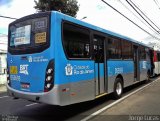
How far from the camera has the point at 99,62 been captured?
31.9 feet

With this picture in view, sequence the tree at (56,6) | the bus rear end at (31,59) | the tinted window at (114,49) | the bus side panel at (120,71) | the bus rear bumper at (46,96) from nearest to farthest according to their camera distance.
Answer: the bus rear bumper at (46,96)
the bus rear end at (31,59)
the bus side panel at (120,71)
the tinted window at (114,49)
the tree at (56,6)

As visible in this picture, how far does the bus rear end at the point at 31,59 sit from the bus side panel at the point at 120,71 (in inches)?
160

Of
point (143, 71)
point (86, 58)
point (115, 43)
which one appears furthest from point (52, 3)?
point (86, 58)

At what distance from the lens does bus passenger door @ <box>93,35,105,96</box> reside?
9.39m

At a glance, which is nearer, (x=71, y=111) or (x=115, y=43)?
(x=71, y=111)

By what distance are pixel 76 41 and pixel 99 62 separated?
6.56 ft

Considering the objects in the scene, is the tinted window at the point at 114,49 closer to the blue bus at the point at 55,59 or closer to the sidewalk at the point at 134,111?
the blue bus at the point at 55,59

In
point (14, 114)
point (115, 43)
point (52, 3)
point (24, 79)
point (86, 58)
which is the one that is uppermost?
point (52, 3)

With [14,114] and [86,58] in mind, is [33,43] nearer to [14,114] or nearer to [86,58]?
[86,58]

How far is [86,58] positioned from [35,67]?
6.41 feet

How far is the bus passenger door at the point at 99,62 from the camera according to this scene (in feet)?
30.8

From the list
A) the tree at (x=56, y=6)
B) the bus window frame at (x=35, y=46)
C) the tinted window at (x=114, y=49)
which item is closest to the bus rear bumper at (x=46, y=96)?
the bus window frame at (x=35, y=46)

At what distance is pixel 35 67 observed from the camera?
741cm

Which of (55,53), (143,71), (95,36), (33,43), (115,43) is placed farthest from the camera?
(143,71)
